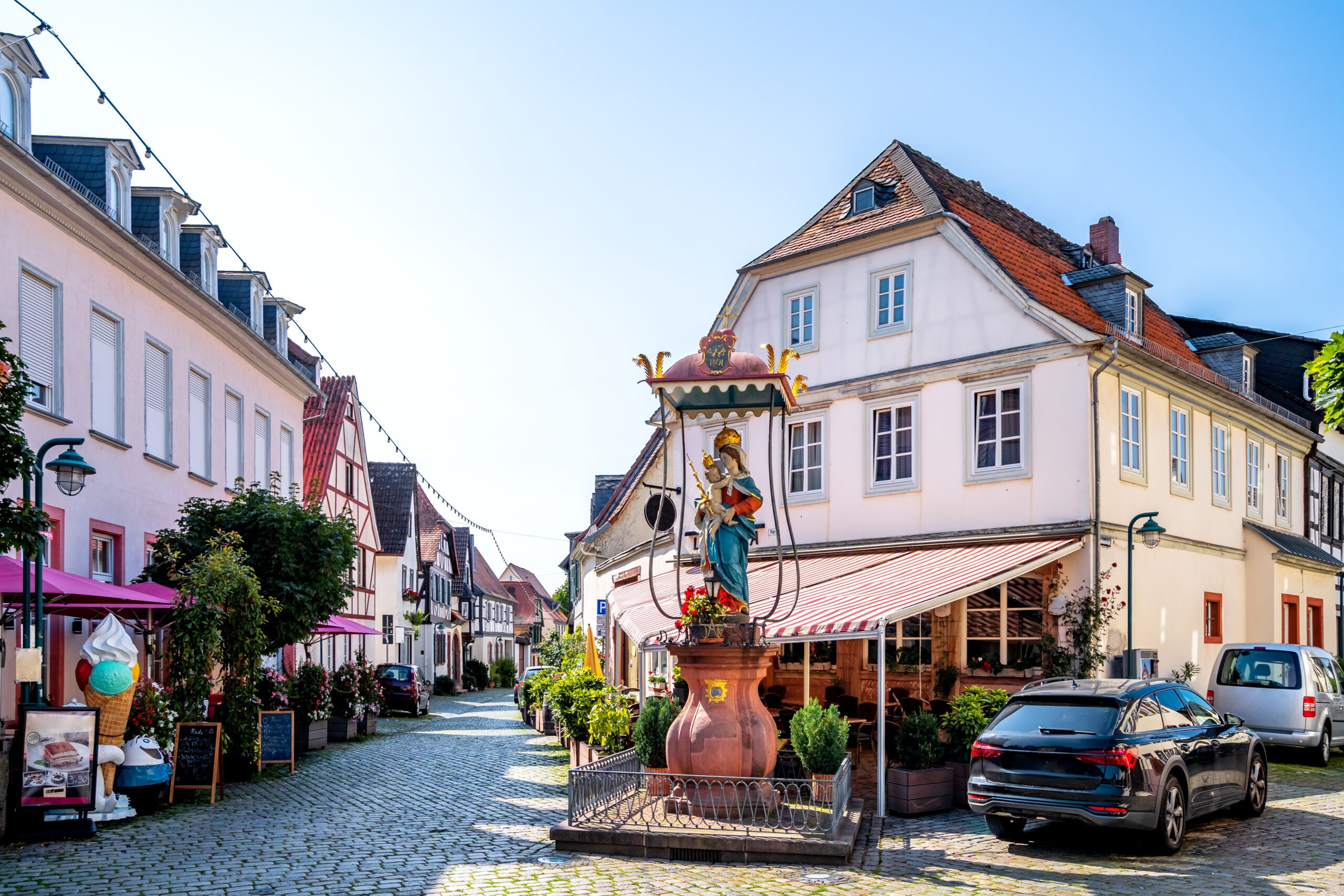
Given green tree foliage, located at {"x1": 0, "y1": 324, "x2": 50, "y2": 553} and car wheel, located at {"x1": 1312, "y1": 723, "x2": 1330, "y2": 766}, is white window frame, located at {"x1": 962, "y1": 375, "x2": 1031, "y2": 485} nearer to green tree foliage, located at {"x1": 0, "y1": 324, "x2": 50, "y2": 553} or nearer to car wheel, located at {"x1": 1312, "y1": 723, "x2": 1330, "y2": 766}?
car wheel, located at {"x1": 1312, "y1": 723, "x2": 1330, "y2": 766}

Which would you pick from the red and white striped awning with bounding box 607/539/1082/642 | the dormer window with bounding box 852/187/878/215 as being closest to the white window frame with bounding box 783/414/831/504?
the red and white striped awning with bounding box 607/539/1082/642

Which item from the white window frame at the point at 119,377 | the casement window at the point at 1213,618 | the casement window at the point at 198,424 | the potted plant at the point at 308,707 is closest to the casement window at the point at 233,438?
the casement window at the point at 198,424

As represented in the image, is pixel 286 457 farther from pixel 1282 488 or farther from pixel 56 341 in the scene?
pixel 1282 488

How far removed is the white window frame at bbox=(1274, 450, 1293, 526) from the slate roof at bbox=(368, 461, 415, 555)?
3152 centimetres

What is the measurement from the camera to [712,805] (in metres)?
10.8

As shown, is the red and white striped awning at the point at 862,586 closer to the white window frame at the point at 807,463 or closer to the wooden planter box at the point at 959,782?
the white window frame at the point at 807,463

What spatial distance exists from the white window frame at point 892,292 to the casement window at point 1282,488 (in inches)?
384

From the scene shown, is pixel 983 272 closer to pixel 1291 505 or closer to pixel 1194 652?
pixel 1194 652

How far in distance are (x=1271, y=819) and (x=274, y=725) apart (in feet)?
41.7

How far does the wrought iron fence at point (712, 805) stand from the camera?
34.0 feet

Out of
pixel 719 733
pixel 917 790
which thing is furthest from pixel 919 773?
pixel 719 733

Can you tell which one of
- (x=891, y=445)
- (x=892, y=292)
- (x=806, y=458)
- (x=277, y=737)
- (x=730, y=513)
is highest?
(x=892, y=292)

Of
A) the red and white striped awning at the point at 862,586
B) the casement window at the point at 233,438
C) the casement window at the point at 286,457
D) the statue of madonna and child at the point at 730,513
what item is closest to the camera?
the statue of madonna and child at the point at 730,513

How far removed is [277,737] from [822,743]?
8954mm
